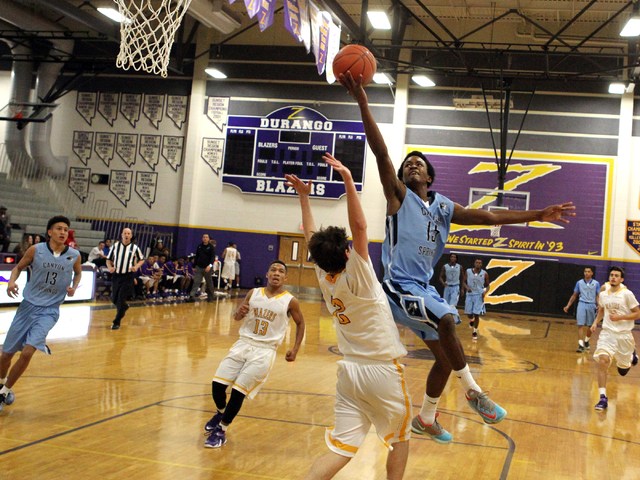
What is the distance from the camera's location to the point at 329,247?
147 inches

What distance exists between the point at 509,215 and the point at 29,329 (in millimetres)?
4197

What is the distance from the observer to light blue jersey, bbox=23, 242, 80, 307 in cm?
655

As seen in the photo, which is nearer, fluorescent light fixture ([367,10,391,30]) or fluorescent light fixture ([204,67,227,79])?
fluorescent light fixture ([367,10,391,30])

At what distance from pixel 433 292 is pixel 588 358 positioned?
33.3ft

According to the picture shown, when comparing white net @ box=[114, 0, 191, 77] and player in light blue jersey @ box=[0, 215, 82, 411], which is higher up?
white net @ box=[114, 0, 191, 77]

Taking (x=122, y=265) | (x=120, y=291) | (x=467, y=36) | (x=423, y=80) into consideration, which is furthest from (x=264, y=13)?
(x=467, y=36)

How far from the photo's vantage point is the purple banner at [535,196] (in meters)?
23.0

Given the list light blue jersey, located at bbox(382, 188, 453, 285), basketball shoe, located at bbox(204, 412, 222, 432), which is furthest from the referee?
light blue jersey, located at bbox(382, 188, 453, 285)

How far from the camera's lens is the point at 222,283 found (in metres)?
25.1

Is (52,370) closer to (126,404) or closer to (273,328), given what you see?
(126,404)

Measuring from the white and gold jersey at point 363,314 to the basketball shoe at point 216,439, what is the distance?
2163 mm

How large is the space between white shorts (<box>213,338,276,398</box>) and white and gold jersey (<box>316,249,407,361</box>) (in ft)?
7.18

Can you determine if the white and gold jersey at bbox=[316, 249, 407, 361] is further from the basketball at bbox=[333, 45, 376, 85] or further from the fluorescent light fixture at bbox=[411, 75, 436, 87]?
the fluorescent light fixture at bbox=[411, 75, 436, 87]

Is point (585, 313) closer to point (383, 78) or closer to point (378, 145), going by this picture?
point (383, 78)
